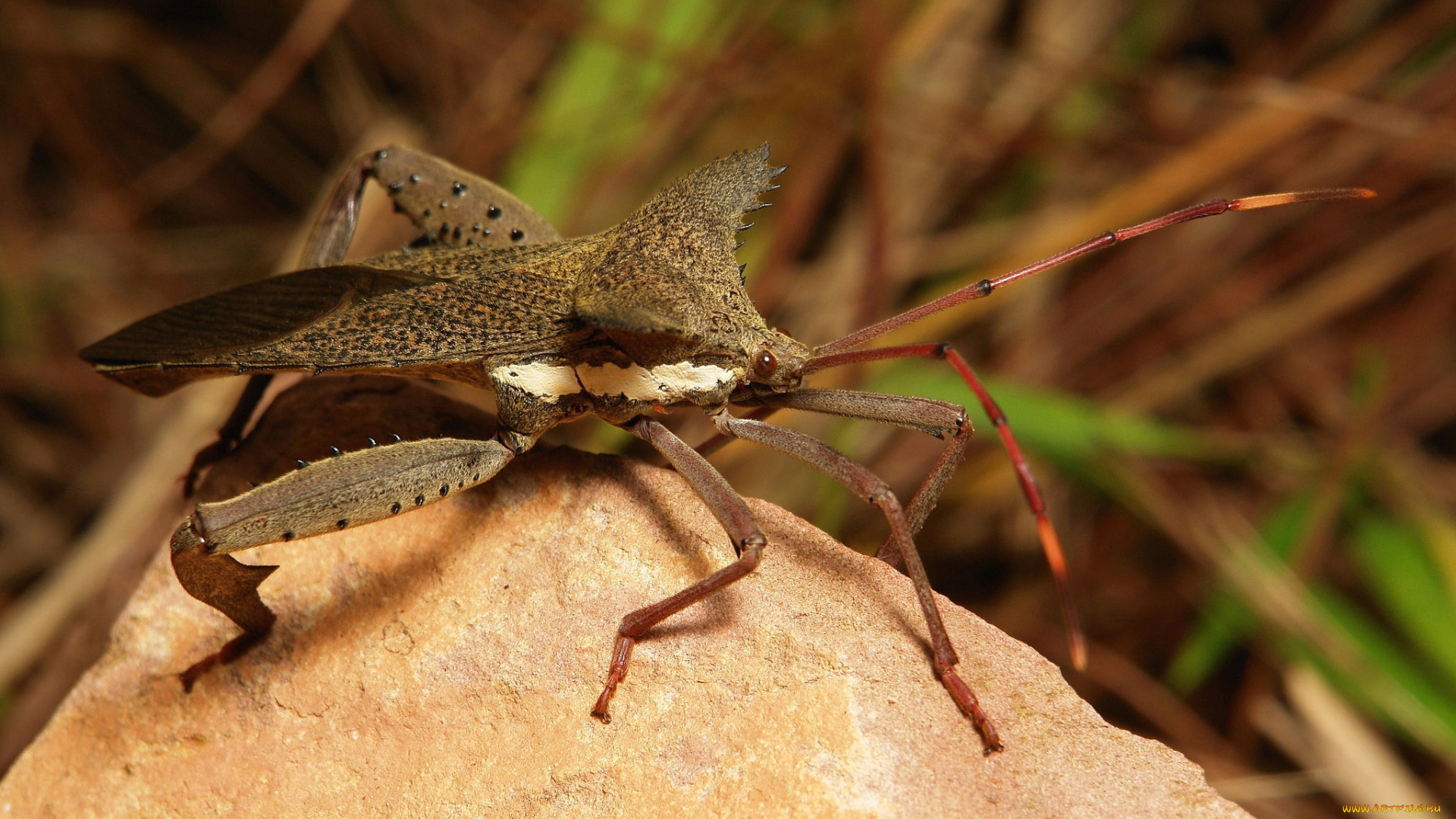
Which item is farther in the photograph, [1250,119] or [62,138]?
[62,138]

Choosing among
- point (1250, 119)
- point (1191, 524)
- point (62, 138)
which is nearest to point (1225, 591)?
point (1191, 524)

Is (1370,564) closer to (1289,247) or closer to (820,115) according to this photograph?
(1289,247)

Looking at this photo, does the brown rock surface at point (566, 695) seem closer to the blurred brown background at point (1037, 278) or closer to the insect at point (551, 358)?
the insect at point (551, 358)

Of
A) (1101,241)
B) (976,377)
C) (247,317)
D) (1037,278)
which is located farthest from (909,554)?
(1037,278)

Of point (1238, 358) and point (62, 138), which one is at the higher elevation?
point (1238, 358)

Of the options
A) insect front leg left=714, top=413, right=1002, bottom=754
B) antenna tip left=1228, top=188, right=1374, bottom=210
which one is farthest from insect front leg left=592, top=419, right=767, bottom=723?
antenna tip left=1228, top=188, right=1374, bottom=210

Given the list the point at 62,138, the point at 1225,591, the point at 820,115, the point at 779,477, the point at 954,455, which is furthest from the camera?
the point at 62,138

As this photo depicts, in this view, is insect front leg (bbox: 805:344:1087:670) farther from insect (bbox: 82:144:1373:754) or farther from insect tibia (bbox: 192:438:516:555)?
insect tibia (bbox: 192:438:516:555)
